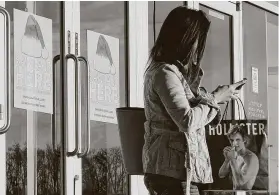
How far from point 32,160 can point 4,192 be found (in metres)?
0.26

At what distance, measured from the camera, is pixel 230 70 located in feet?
20.1

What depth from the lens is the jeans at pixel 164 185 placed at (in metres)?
5.18

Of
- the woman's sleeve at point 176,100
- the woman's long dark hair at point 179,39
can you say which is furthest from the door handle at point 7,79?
the woman's long dark hair at point 179,39

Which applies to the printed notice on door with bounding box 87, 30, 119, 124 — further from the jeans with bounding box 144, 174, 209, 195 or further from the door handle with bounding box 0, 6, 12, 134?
the door handle with bounding box 0, 6, 12, 134

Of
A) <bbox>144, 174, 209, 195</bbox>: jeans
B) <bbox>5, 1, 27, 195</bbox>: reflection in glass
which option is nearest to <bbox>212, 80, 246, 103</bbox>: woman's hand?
<bbox>144, 174, 209, 195</bbox>: jeans

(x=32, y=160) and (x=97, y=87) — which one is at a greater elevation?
(x=97, y=87)

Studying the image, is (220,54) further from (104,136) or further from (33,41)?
(33,41)

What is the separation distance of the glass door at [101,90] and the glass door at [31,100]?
0.61ft

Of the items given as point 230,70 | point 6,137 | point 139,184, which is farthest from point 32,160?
point 230,70

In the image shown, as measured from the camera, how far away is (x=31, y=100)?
4.42 metres

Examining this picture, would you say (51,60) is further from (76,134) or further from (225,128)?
(225,128)

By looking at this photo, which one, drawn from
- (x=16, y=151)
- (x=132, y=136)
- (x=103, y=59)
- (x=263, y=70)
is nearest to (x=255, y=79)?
(x=263, y=70)

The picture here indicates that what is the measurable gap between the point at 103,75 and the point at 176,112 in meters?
0.52

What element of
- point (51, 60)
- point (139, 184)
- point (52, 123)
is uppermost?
point (51, 60)
